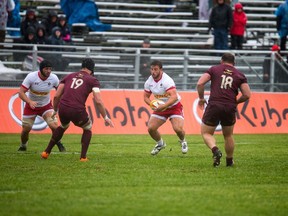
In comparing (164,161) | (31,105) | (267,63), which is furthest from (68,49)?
(164,161)

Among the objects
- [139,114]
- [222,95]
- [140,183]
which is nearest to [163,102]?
[222,95]

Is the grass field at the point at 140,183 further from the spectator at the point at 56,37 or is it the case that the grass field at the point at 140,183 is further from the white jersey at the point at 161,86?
the spectator at the point at 56,37

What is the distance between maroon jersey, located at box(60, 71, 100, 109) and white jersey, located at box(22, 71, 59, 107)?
3.12 meters

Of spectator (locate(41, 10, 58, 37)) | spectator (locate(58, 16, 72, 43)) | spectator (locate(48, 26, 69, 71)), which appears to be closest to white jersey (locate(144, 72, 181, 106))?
spectator (locate(48, 26, 69, 71))

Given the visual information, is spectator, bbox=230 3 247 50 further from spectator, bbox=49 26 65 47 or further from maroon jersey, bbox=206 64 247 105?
maroon jersey, bbox=206 64 247 105

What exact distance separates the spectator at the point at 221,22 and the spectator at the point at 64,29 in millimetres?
5021

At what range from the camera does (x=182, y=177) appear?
599 inches

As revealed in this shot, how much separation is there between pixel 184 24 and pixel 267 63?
728 cm

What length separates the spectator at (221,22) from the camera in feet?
104

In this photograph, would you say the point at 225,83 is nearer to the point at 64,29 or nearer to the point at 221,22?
the point at 64,29

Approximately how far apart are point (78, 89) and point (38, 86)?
3.34 metres

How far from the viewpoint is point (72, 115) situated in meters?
17.8

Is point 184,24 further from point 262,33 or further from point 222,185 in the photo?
point 222,185

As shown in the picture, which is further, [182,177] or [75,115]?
[75,115]
